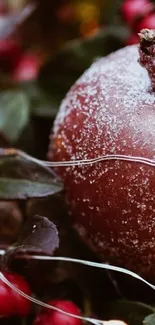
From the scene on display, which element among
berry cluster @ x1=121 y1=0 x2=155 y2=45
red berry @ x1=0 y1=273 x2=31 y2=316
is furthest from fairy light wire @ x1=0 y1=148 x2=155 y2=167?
berry cluster @ x1=121 y1=0 x2=155 y2=45

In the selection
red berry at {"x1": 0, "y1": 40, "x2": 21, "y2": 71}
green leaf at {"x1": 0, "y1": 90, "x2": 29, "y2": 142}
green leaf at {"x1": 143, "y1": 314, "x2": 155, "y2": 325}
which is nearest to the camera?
green leaf at {"x1": 143, "y1": 314, "x2": 155, "y2": 325}

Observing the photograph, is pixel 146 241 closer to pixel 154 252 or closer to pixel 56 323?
pixel 154 252

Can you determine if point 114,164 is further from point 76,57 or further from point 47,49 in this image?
point 47,49

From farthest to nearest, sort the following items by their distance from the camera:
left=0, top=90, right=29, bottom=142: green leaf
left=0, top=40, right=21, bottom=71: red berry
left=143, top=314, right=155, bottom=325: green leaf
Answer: left=0, top=40, right=21, bottom=71: red berry, left=0, top=90, right=29, bottom=142: green leaf, left=143, top=314, right=155, bottom=325: green leaf

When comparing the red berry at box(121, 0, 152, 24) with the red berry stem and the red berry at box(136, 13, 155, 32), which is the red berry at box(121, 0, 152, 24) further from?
the red berry stem

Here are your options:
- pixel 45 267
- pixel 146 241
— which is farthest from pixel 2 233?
pixel 146 241
